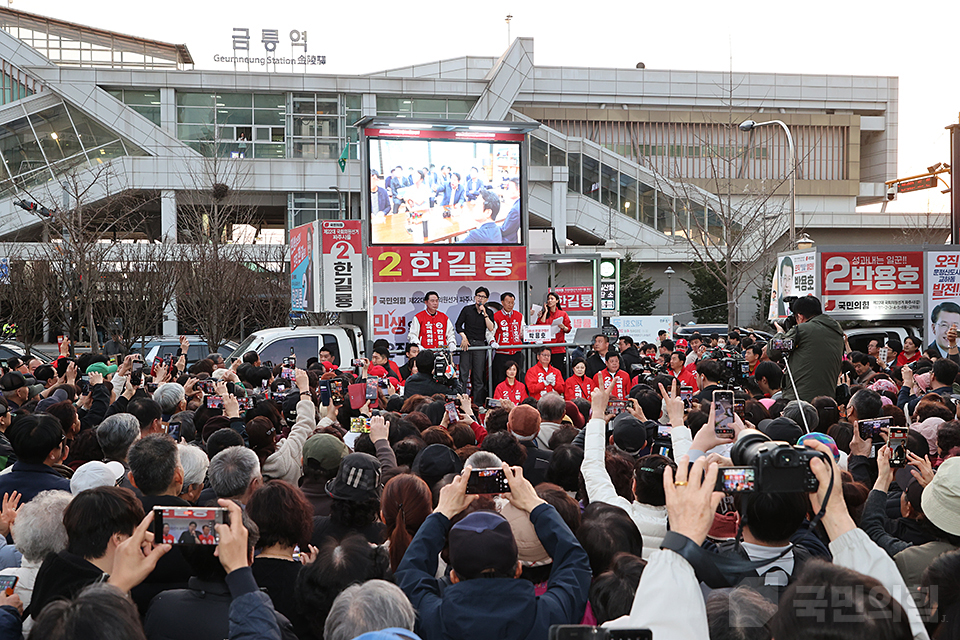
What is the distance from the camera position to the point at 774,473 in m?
2.25

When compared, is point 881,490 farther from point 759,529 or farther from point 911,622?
point 911,622

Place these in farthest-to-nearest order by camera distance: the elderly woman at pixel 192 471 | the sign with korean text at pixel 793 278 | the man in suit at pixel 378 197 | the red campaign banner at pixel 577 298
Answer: the red campaign banner at pixel 577 298 → the sign with korean text at pixel 793 278 → the man in suit at pixel 378 197 → the elderly woman at pixel 192 471

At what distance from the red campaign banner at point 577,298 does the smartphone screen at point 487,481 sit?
15.7 metres

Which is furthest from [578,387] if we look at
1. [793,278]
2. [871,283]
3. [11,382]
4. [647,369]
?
[871,283]

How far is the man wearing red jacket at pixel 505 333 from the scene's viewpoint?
1282 centimetres

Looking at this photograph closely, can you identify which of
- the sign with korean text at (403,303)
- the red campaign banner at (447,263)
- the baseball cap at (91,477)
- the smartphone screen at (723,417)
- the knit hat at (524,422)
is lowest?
the baseball cap at (91,477)

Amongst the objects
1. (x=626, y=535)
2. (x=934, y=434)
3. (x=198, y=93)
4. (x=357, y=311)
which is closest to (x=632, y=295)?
(x=198, y=93)

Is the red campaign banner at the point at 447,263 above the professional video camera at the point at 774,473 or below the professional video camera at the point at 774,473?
above

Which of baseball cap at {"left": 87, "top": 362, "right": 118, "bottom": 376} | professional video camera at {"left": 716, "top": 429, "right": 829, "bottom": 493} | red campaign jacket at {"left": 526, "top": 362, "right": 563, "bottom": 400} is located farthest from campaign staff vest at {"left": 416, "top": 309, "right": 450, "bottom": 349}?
professional video camera at {"left": 716, "top": 429, "right": 829, "bottom": 493}

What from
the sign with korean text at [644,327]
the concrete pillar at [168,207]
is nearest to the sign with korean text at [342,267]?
Answer: the sign with korean text at [644,327]

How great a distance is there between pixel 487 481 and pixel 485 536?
432 millimetres

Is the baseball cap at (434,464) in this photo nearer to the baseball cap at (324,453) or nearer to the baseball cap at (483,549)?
the baseball cap at (324,453)

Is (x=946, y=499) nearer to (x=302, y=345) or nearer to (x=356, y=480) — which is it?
(x=356, y=480)

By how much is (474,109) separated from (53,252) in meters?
26.5
